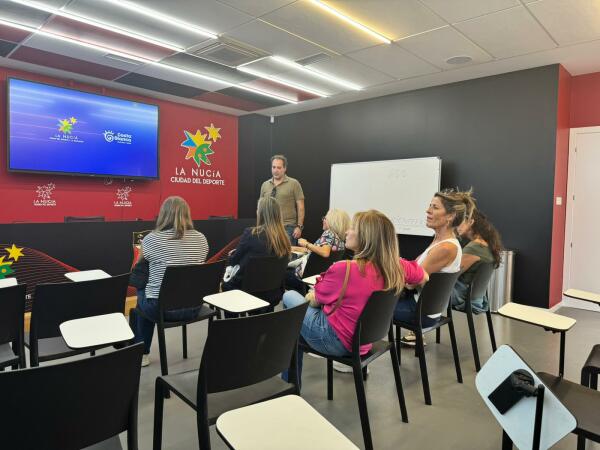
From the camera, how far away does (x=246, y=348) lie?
139cm

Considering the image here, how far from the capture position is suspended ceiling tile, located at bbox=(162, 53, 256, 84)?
14.9ft

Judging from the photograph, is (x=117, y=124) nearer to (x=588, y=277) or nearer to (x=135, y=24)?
(x=135, y=24)

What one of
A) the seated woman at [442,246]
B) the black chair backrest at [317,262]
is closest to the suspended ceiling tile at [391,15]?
the seated woman at [442,246]

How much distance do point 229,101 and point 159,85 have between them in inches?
44.4

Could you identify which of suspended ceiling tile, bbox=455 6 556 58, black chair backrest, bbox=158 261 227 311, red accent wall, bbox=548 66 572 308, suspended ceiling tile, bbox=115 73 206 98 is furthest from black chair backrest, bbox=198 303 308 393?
suspended ceiling tile, bbox=115 73 206 98

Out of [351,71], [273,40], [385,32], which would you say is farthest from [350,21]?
[351,71]

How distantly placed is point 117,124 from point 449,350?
16.7 ft

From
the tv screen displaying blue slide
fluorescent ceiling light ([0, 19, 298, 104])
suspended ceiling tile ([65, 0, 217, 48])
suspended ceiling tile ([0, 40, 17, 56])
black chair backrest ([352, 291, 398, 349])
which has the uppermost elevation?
suspended ceiling tile ([0, 40, 17, 56])

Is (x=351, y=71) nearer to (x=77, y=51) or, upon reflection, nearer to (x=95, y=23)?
(x=95, y=23)

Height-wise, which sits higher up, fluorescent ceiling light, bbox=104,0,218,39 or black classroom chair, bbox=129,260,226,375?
fluorescent ceiling light, bbox=104,0,218,39

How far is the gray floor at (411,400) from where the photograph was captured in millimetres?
2049

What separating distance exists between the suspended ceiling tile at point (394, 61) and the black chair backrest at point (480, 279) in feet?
7.76

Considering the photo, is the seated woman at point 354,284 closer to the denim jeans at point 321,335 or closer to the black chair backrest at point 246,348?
the denim jeans at point 321,335

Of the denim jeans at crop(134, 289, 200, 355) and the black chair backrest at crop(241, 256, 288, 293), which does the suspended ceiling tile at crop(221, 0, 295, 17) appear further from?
the denim jeans at crop(134, 289, 200, 355)
